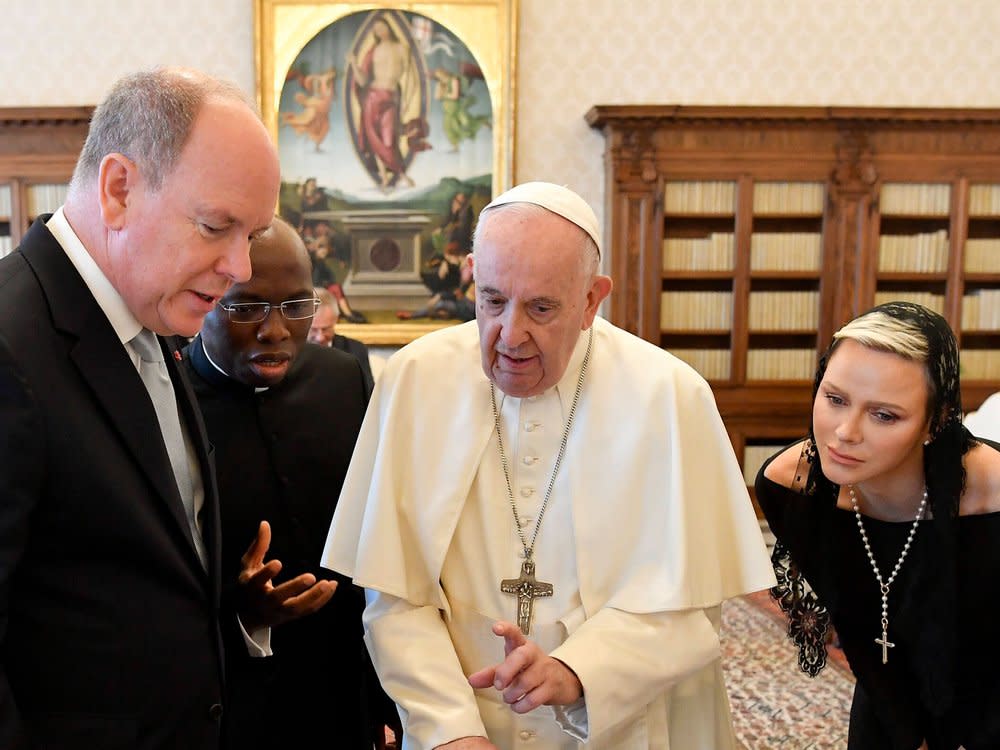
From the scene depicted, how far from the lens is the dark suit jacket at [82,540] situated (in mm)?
1116

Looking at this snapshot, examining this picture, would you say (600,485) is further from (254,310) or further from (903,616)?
(254,310)

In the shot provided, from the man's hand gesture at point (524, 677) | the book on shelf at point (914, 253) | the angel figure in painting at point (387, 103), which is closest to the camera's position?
the man's hand gesture at point (524, 677)

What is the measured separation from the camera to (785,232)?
259 inches

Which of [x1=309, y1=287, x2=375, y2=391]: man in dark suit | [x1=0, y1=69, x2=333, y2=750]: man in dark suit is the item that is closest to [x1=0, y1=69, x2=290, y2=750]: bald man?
[x1=0, y1=69, x2=333, y2=750]: man in dark suit

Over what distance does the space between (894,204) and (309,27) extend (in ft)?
15.5

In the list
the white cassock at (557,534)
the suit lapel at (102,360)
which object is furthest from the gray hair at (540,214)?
the suit lapel at (102,360)

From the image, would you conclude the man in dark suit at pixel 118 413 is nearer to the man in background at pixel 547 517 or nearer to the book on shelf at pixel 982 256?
the man in background at pixel 547 517

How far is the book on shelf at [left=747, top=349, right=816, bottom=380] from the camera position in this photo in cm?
655

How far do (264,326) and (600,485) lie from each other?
86 centimetres

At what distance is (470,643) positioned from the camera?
1.79 metres

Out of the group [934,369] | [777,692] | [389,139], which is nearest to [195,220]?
[934,369]

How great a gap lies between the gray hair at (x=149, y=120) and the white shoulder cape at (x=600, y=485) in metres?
0.74

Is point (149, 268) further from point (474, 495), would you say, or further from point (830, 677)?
point (830, 677)

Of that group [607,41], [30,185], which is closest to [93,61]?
[30,185]
